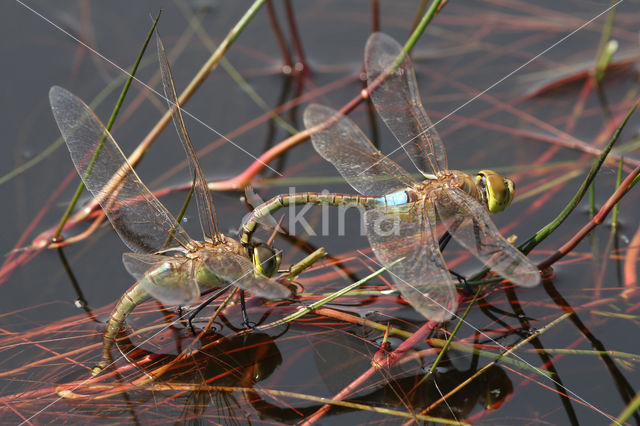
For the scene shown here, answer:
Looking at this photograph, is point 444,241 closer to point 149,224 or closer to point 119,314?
point 149,224

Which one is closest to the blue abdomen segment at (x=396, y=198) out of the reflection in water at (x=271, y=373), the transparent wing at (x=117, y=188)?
the reflection in water at (x=271, y=373)

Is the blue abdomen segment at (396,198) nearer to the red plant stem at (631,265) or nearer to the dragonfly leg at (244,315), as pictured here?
the dragonfly leg at (244,315)

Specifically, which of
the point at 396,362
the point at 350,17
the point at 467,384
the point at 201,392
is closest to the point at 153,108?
the point at 350,17

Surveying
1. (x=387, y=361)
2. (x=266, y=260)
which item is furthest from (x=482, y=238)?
(x=266, y=260)

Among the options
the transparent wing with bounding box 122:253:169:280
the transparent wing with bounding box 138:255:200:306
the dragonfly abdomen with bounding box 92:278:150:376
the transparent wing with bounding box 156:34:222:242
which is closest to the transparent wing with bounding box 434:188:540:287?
the transparent wing with bounding box 156:34:222:242

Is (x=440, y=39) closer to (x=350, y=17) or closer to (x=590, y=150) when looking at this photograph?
(x=350, y=17)

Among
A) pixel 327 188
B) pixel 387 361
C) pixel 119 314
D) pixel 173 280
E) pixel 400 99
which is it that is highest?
pixel 400 99
